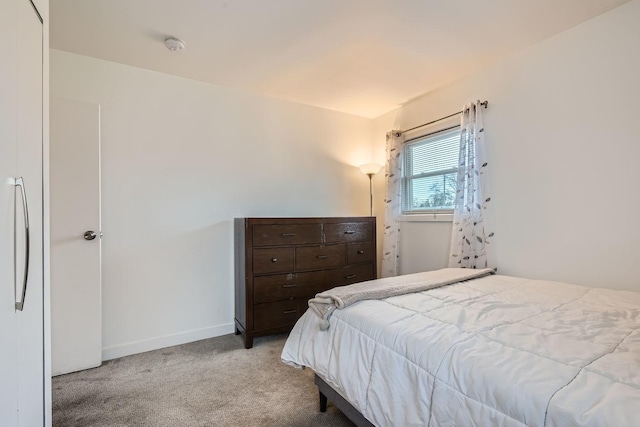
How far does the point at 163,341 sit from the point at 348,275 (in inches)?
68.4

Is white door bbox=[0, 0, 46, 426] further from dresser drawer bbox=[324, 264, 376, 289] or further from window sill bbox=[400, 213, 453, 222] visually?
window sill bbox=[400, 213, 453, 222]

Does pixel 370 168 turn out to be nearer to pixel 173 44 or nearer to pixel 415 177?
pixel 415 177

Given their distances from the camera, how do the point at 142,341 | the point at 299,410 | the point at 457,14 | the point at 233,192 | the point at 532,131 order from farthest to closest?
the point at 233,192, the point at 142,341, the point at 532,131, the point at 457,14, the point at 299,410

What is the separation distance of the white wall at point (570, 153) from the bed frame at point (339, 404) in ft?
5.88

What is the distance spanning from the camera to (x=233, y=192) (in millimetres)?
2879

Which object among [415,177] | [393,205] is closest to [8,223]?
[393,205]

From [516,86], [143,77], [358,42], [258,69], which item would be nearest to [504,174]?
[516,86]

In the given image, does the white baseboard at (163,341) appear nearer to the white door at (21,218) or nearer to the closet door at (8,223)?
the white door at (21,218)

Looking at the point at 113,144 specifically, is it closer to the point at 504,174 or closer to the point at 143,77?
the point at 143,77

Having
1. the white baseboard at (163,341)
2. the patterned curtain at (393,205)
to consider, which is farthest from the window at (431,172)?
the white baseboard at (163,341)

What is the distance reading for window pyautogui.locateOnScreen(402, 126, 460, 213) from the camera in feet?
9.73

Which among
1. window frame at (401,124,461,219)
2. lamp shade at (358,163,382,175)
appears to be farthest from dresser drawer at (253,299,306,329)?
lamp shade at (358,163,382,175)

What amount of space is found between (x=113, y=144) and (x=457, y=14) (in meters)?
2.68

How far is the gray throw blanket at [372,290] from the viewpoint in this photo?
1471 millimetres
